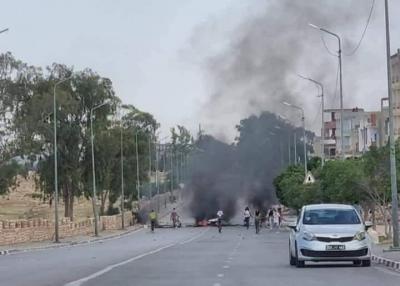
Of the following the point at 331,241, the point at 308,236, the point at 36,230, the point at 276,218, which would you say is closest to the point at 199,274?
the point at 308,236

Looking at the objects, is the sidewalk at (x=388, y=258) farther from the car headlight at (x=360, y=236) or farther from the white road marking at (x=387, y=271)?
the car headlight at (x=360, y=236)

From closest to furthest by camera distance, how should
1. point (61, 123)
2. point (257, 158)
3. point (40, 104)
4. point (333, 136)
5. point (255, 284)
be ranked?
1. point (255, 284)
2. point (40, 104)
3. point (61, 123)
4. point (257, 158)
5. point (333, 136)

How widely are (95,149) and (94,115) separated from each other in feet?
10.1

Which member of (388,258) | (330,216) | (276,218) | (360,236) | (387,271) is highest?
(330,216)

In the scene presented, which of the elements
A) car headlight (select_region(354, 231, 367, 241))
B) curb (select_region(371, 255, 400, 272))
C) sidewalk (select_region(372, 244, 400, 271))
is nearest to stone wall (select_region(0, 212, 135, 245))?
sidewalk (select_region(372, 244, 400, 271))

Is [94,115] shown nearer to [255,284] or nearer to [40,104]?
[40,104]

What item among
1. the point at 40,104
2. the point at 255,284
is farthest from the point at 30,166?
the point at 255,284

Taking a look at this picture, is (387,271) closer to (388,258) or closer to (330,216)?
(330,216)

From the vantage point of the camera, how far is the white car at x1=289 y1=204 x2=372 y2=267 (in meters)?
25.8

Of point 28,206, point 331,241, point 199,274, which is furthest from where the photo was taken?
point 28,206

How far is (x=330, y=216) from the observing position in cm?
2733

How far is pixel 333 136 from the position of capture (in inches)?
6850

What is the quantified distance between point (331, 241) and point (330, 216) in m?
1.64

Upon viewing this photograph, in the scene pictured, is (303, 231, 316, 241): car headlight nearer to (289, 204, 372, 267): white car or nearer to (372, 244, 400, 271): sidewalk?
(289, 204, 372, 267): white car
